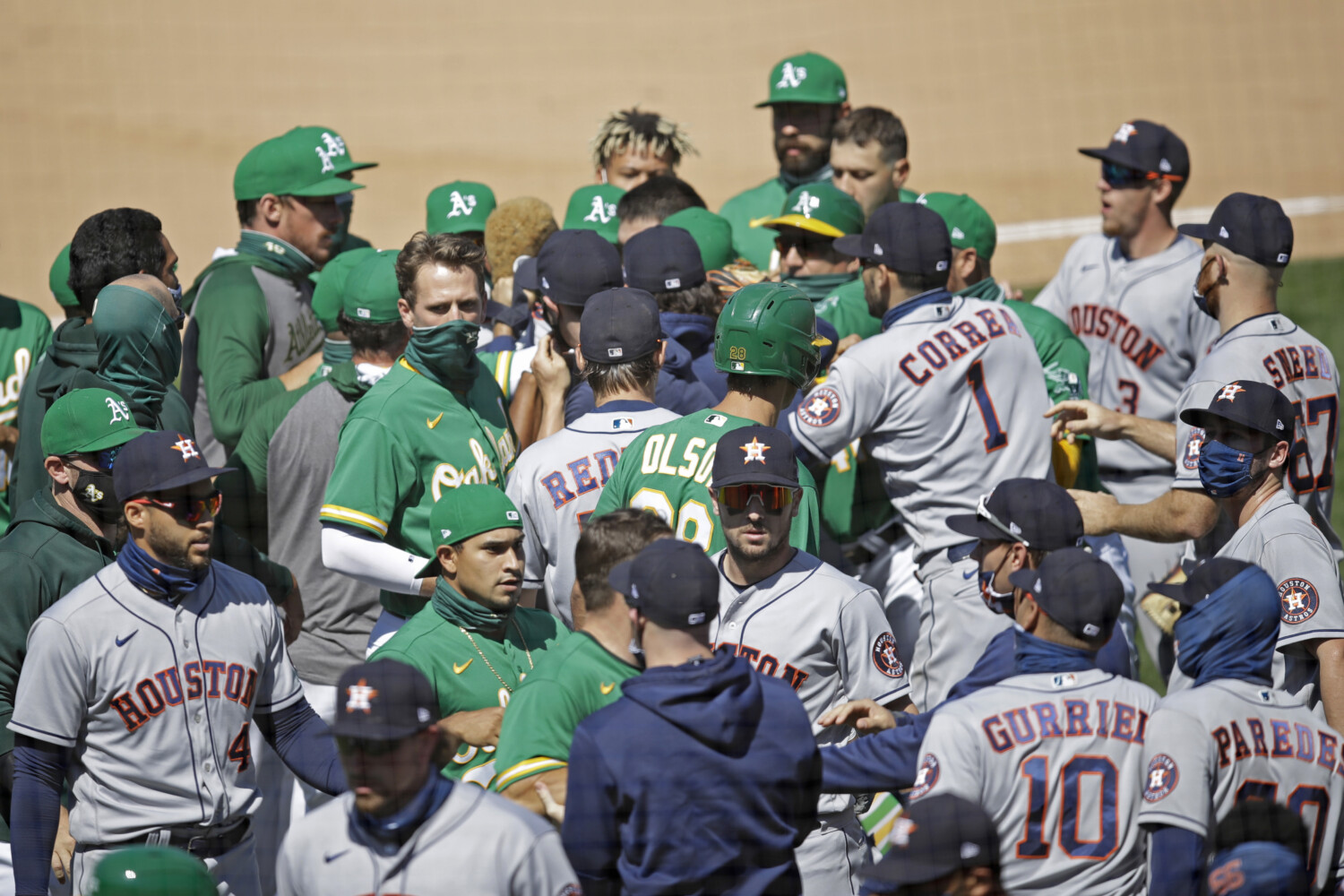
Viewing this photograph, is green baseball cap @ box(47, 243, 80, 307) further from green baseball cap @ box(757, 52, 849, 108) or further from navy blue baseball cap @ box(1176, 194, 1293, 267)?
navy blue baseball cap @ box(1176, 194, 1293, 267)

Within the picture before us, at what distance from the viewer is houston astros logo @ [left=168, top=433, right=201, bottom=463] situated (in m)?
3.38

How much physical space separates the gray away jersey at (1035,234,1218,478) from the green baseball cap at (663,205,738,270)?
1489mm

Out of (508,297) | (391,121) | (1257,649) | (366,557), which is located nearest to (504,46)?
(391,121)

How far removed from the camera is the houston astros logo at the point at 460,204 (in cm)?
604

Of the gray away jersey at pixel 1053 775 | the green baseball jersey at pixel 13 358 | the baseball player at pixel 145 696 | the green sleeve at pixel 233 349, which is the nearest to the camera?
the gray away jersey at pixel 1053 775

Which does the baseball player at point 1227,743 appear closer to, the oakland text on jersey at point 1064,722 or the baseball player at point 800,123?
the oakland text on jersey at point 1064,722

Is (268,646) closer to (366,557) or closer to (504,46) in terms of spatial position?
(366,557)

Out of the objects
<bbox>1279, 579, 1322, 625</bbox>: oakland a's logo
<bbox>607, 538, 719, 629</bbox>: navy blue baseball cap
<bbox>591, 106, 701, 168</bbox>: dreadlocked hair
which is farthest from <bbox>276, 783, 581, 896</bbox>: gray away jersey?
<bbox>591, 106, 701, 168</bbox>: dreadlocked hair

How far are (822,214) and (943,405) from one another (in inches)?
40.7

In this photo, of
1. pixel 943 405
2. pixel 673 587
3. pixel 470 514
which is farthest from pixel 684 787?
pixel 943 405

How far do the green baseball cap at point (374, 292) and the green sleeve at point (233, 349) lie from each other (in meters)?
0.57

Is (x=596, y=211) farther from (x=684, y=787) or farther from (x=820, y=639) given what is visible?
(x=684, y=787)

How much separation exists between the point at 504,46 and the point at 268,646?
13.5m

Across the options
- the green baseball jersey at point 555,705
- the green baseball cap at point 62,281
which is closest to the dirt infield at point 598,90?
the green baseball cap at point 62,281
